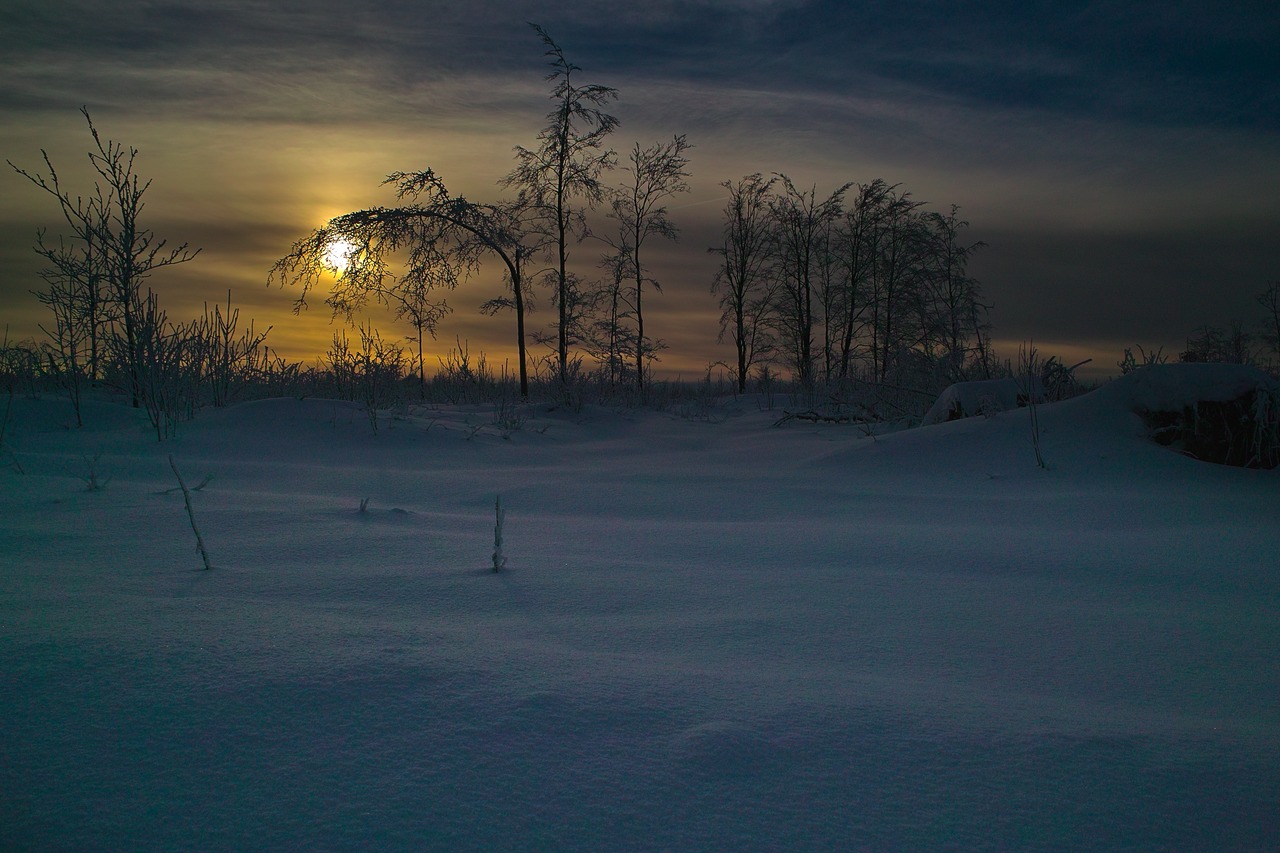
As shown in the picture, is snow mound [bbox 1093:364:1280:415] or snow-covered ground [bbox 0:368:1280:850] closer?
snow-covered ground [bbox 0:368:1280:850]

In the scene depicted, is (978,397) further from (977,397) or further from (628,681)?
(628,681)

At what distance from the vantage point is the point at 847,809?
0.97 m

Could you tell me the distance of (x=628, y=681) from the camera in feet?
4.46

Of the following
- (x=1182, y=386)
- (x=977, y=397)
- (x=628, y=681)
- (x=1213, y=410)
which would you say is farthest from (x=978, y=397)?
(x=628, y=681)

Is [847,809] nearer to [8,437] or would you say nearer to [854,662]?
[854,662]

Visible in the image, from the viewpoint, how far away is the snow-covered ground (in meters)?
0.95

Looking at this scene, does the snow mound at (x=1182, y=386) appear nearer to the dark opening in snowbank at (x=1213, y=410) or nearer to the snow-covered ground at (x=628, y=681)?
the dark opening in snowbank at (x=1213, y=410)

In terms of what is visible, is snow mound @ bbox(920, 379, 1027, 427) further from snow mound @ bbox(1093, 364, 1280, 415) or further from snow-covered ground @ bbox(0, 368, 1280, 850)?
snow-covered ground @ bbox(0, 368, 1280, 850)

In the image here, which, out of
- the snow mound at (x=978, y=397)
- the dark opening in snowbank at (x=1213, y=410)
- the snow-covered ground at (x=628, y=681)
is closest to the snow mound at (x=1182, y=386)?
the dark opening in snowbank at (x=1213, y=410)

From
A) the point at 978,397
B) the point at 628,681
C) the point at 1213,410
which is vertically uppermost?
the point at 978,397

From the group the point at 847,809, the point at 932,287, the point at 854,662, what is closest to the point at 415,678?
the point at 847,809

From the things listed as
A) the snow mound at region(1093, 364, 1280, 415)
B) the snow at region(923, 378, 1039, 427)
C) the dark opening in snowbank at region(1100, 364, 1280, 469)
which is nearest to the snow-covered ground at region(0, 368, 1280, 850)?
the dark opening in snowbank at region(1100, 364, 1280, 469)

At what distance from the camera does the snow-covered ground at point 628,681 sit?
3.13 ft

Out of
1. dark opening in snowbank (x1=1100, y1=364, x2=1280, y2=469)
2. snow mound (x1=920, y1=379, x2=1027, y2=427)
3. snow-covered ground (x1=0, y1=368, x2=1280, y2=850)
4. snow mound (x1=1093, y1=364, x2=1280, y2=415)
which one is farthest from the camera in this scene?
snow mound (x1=920, y1=379, x2=1027, y2=427)
